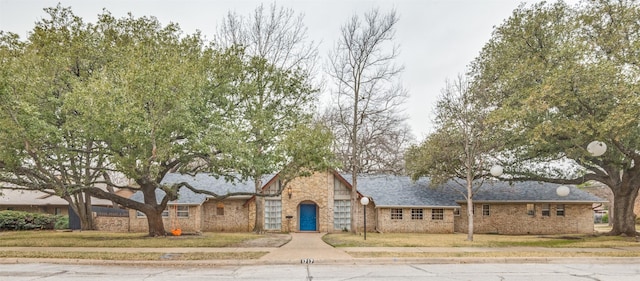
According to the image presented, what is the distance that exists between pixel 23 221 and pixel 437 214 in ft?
85.1

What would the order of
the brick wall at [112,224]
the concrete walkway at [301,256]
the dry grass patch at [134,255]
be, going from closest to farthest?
1. the concrete walkway at [301,256]
2. the dry grass patch at [134,255]
3. the brick wall at [112,224]

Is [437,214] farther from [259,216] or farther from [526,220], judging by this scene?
[259,216]

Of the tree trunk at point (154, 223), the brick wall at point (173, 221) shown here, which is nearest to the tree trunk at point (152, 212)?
the tree trunk at point (154, 223)

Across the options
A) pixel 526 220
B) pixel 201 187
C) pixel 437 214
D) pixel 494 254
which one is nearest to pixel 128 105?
pixel 494 254

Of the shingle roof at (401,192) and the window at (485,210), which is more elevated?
the shingle roof at (401,192)

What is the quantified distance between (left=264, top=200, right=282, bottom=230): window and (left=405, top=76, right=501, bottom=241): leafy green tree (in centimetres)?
898

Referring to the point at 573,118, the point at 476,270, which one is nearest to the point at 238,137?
the point at 476,270

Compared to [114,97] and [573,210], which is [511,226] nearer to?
[573,210]

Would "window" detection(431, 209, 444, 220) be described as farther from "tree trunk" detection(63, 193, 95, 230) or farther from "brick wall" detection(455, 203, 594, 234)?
"tree trunk" detection(63, 193, 95, 230)

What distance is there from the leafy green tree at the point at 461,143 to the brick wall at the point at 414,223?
2974 millimetres

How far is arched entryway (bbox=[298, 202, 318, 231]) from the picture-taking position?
89.5 feet

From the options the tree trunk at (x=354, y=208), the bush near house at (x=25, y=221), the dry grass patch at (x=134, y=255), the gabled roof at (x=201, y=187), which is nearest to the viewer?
the dry grass patch at (x=134, y=255)

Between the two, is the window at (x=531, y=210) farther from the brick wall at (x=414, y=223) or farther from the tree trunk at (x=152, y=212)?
the tree trunk at (x=152, y=212)

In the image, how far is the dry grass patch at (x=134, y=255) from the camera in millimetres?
13016
